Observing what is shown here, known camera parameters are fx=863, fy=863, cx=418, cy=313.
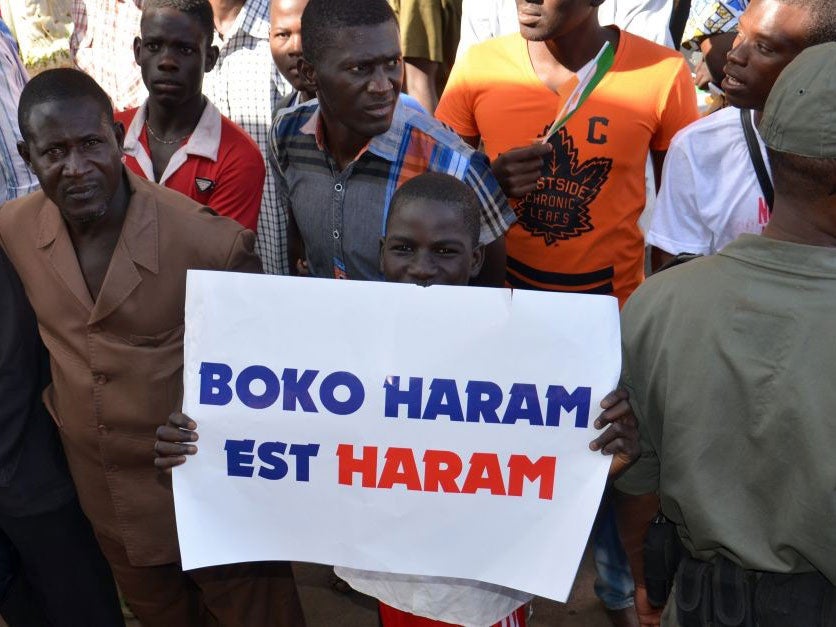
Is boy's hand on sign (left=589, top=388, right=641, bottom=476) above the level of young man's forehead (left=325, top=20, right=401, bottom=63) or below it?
below

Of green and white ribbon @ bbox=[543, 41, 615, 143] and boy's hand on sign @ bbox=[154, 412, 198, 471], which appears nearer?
boy's hand on sign @ bbox=[154, 412, 198, 471]

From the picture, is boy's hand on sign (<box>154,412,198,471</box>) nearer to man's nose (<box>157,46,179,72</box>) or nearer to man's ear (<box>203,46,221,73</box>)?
man's nose (<box>157,46,179,72</box>)

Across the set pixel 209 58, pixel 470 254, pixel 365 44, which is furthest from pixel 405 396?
pixel 209 58

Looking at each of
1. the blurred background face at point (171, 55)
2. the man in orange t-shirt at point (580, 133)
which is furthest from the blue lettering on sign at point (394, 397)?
the blurred background face at point (171, 55)

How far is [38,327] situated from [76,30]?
2766 millimetres

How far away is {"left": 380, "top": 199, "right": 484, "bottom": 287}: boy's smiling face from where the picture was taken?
2.19 m

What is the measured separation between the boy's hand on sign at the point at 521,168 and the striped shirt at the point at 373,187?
4 cm

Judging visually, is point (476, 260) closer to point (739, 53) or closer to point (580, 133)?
point (580, 133)

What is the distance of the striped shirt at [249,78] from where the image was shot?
3.85 m

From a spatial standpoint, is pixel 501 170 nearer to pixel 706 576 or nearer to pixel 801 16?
pixel 801 16

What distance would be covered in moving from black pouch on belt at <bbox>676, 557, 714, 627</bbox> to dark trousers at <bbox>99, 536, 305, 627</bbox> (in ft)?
4.39

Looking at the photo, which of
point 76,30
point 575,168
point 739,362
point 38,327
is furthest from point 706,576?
point 76,30

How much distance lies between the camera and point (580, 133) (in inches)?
114

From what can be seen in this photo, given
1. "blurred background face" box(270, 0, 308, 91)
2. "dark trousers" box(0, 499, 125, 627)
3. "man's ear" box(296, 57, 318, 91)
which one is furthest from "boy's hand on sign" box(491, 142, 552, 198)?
"dark trousers" box(0, 499, 125, 627)
